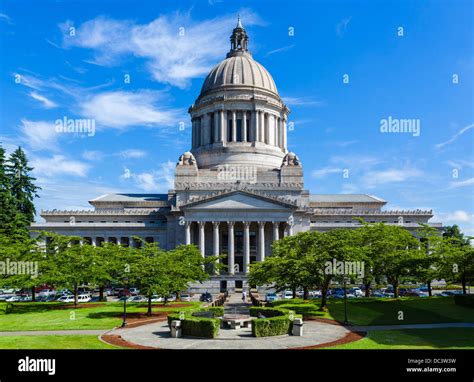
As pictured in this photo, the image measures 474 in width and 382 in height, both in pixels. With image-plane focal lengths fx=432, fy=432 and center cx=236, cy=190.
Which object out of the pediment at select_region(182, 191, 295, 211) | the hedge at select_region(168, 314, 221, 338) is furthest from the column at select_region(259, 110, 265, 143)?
the hedge at select_region(168, 314, 221, 338)

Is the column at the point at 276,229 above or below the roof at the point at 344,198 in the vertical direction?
below

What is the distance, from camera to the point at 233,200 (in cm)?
8288

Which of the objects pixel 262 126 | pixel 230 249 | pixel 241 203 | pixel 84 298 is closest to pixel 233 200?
pixel 241 203

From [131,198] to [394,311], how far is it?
71.6 metres

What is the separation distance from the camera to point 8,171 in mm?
94375

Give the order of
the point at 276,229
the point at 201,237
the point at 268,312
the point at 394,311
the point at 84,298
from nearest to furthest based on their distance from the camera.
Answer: the point at 268,312
the point at 394,311
the point at 84,298
the point at 201,237
the point at 276,229

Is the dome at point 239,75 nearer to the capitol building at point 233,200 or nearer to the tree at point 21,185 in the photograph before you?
the capitol building at point 233,200

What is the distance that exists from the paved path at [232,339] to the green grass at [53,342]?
241cm

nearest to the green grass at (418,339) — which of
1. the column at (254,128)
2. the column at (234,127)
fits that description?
the column at (254,128)

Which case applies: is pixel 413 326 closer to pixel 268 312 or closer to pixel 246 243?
pixel 268 312

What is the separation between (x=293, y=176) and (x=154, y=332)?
64.1 m

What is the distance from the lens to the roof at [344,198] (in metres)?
101

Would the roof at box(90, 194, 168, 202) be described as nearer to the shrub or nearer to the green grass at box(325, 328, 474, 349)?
the shrub
